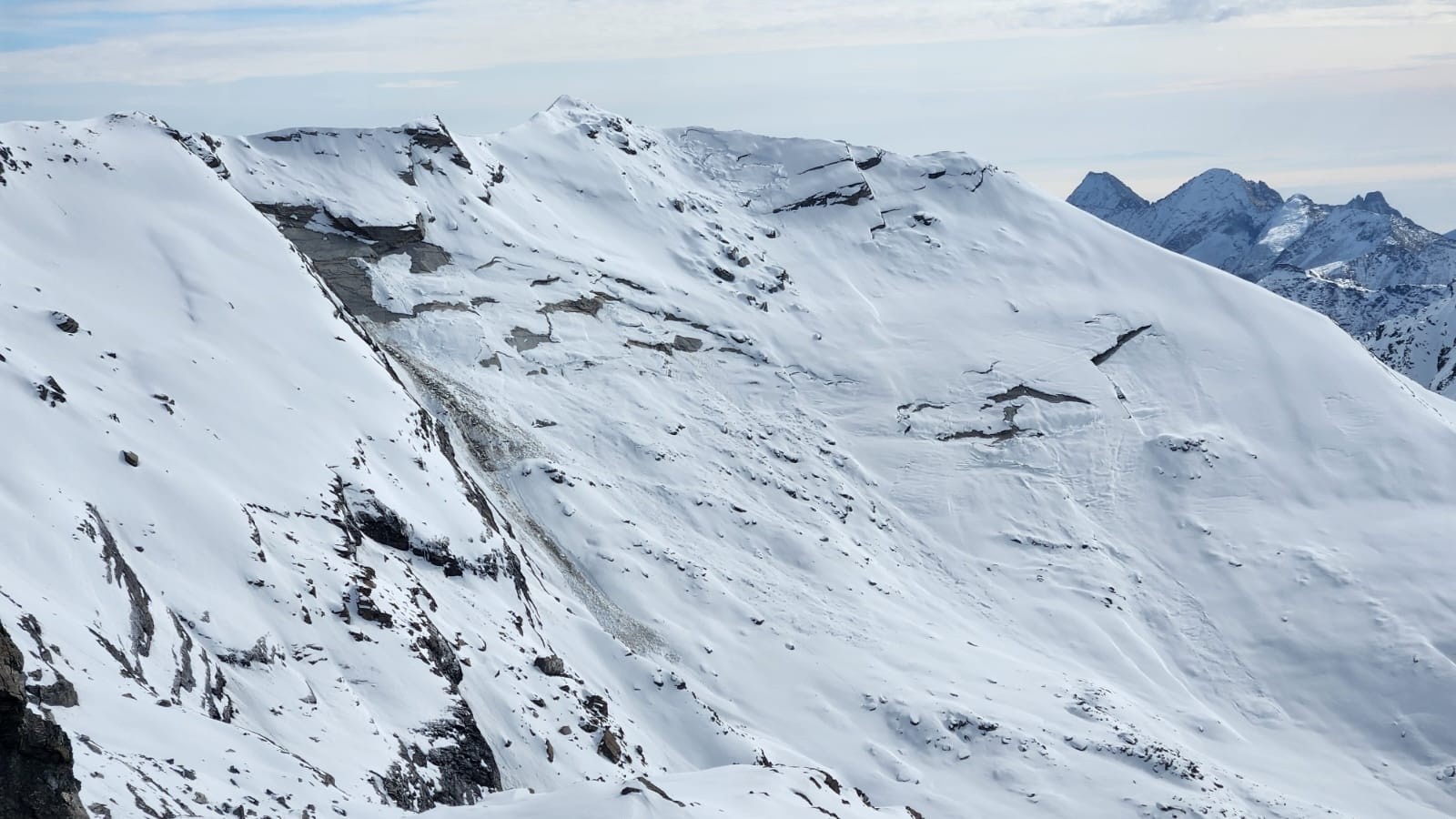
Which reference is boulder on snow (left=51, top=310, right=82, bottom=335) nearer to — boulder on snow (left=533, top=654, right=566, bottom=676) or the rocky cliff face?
boulder on snow (left=533, top=654, right=566, bottom=676)

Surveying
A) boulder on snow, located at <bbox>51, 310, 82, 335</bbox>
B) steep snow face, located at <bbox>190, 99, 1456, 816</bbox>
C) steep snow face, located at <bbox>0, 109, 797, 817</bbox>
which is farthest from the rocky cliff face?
steep snow face, located at <bbox>190, 99, 1456, 816</bbox>

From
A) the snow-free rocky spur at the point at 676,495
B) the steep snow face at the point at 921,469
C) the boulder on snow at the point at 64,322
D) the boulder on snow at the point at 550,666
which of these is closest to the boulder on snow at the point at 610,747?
the snow-free rocky spur at the point at 676,495

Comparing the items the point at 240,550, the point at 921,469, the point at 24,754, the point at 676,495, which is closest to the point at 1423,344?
the point at 921,469

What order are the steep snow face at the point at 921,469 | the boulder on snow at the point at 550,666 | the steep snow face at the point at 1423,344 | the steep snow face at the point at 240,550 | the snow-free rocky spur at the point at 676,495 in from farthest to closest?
the steep snow face at the point at 1423,344
the steep snow face at the point at 921,469
the boulder on snow at the point at 550,666
the snow-free rocky spur at the point at 676,495
the steep snow face at the point at 240,550

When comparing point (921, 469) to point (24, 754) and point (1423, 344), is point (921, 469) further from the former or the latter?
point (1423, 344)

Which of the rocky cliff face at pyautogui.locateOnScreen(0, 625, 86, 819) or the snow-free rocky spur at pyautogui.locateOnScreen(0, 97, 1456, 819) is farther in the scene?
the snow-free rocky spur at pyautogui.locateOnScreen(0, 97, 1456, 819)

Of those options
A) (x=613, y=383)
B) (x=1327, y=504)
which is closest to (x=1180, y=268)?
(x=1327, y=504)

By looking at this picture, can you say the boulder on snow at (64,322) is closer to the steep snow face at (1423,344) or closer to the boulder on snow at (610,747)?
the boulder on snow at (610,747)
